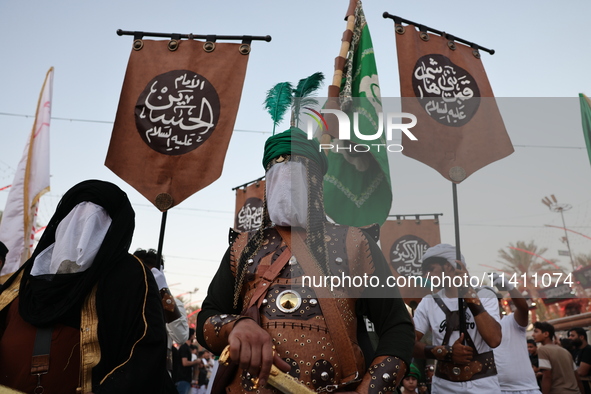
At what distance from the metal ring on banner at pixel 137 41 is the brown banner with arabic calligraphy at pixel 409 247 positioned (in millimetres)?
2964

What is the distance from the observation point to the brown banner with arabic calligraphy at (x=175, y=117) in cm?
483

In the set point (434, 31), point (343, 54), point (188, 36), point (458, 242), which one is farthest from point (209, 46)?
point (458, 242)

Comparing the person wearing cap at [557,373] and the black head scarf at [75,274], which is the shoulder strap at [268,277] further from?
the person wearing cap at [557,373]

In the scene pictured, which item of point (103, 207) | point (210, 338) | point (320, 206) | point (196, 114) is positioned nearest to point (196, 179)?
point (196, 114)

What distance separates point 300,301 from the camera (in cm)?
239

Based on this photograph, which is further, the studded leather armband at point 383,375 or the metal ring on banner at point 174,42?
the metal ring on banner at point 174,42

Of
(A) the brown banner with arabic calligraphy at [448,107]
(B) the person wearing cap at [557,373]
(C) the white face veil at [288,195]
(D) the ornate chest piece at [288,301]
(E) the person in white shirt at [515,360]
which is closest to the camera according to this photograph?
(D) the ornate chest piece at [288,301]

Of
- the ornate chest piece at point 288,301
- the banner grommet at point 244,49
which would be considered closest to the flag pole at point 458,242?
the ornate chest piece at point 288,301

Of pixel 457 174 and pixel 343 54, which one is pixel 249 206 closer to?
pixel 343 54

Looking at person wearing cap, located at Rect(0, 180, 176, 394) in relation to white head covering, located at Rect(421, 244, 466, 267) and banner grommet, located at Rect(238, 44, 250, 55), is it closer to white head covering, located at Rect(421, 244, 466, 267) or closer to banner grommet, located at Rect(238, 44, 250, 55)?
white head covering, located at Rect(421, 244, 466, 267)

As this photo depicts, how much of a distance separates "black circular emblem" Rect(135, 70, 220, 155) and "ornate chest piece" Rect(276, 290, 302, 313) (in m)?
2.77

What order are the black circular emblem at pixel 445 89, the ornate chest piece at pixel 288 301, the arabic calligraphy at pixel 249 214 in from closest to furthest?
1. the ornate chest piece at pixel 288 301
2. the black circular emblem at pixel 445 89
3. the arabic calligraphy at pixel 249 214

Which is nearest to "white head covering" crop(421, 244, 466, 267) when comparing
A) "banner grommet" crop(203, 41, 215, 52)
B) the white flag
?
"banner grommet" crop(203, 41, 215, 52)

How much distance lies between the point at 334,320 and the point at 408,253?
12.7 ft
